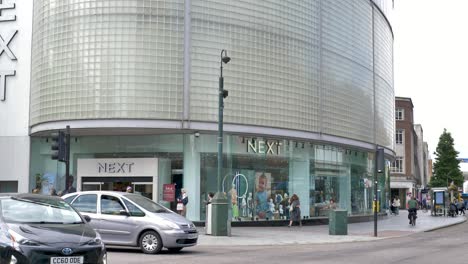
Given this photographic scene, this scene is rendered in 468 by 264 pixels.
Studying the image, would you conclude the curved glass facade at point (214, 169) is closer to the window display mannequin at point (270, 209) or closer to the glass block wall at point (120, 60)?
the window display mannequin at point (270, 209)

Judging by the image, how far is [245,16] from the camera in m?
29.4

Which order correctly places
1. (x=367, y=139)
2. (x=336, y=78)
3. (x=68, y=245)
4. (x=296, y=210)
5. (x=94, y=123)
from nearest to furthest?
(x=68, y=245)
(x=94, y=123)
(x=296, y=210)
(x=336, y=78)
(x=367, y=139)

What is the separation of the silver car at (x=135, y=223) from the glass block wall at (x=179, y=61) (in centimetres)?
1060

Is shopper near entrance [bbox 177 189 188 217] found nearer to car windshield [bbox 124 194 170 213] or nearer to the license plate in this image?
car windshield [bbox 124 194 170 213]

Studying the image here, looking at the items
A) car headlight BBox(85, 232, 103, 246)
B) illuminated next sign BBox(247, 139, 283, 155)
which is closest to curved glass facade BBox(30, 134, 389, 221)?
illuminated next sign BBox(247, 139, 283, 155)

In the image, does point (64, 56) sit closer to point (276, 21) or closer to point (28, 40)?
point (28, 40)

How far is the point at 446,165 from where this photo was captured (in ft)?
331

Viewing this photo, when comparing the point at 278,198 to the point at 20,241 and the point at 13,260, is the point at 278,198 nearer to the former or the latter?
the point at 20,241

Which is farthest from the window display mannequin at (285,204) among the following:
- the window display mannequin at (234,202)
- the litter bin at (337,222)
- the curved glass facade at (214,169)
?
the litter bin at (337,222)

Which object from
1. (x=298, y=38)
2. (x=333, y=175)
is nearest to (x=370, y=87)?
(x=333, y=175)

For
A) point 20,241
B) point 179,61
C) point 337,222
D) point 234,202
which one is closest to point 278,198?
point 234,202

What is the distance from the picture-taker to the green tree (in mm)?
98938

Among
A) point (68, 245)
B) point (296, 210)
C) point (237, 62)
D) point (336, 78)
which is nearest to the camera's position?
point (68, 245)

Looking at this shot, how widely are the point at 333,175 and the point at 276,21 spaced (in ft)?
34.2
